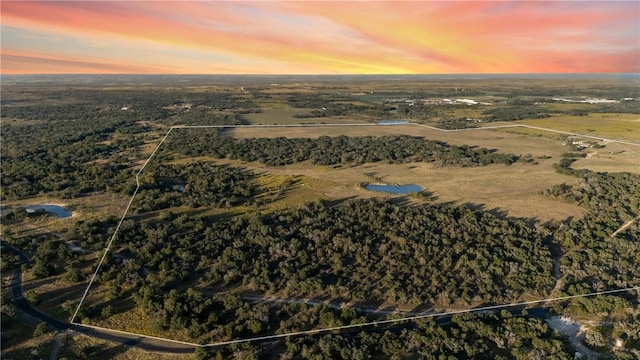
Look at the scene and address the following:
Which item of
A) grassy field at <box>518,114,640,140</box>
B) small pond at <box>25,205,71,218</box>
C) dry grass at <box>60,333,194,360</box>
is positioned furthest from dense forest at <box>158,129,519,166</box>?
dry grass at <box>60,333,194,360</box>

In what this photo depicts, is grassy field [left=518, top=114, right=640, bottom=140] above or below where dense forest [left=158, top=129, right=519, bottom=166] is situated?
above

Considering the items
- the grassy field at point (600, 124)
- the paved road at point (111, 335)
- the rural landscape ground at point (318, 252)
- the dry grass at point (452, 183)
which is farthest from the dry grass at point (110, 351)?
the grassy field at point (600, 124)

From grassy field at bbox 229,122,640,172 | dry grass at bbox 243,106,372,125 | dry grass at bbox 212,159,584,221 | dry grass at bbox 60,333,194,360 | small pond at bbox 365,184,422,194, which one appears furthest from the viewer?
dry grass at bbox 243,106,372,125

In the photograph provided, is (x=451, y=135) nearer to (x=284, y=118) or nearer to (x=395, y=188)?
(x=395, y=188)

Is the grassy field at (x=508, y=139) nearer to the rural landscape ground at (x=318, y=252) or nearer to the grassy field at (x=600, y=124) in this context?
the rural landscape ground at (x=318, y=252)

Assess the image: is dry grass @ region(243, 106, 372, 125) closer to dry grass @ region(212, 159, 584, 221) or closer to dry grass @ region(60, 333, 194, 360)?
dry grass @ region(212, 159, 584, 221)

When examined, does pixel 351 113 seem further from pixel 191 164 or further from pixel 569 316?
pixel 569 316

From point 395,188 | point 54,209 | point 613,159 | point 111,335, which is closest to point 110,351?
point 111,335
